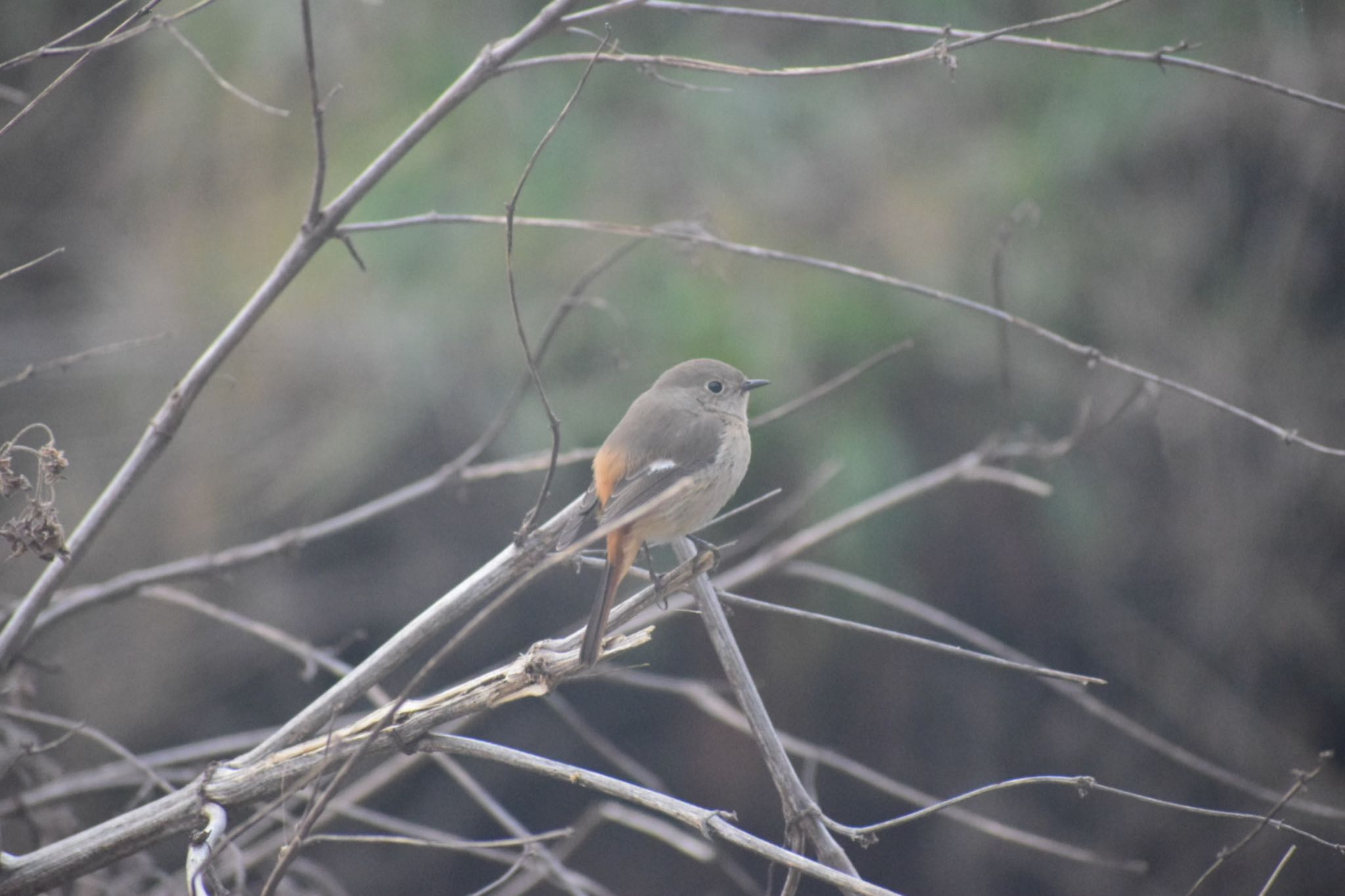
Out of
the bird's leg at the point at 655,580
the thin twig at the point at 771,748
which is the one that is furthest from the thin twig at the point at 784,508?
the thin twig at the point at 771,748

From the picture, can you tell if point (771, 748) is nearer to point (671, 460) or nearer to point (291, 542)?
point (671, 460)

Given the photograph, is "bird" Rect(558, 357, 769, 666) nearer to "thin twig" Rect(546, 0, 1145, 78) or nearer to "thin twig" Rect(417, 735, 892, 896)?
"thin twig" Rect(417, 735, 892, 896)

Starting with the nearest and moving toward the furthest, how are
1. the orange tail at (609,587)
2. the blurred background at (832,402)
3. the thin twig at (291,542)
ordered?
the orange tail at (609,587) → the thin twig at (291,542) → the blurred background at (832,402)

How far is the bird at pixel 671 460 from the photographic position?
274cm

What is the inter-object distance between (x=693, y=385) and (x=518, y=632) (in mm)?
2097

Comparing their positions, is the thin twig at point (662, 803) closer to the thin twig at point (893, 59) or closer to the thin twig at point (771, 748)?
the thin twig at point (771, 748)

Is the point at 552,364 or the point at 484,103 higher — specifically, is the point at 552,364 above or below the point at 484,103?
below

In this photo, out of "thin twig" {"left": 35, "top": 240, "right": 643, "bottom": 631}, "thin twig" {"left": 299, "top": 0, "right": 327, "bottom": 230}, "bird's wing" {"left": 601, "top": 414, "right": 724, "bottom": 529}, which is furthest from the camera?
"bird's wing" {"left": 601, "top": 414, "right": 724, "bottom": 529}

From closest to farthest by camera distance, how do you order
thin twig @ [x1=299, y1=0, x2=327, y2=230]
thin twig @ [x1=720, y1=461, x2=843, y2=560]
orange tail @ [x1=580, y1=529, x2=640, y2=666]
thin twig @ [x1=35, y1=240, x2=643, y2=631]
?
thin twig @ [x1=299, y1=0, x2=327, y2=230], orange tail @ [x1=580, y1=529, x2=640, y2=666], thin twig @ [x1=35, y1=240, x2=643, y2=631], thin twig @ [x1=720, y1=461, x2=843, y2=560]

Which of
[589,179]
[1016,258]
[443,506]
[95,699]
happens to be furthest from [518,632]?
[1016,258]

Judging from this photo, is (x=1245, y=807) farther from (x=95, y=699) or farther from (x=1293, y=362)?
(x=95, y=699)

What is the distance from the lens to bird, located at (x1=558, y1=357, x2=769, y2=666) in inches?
108

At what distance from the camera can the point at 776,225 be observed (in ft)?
16.7

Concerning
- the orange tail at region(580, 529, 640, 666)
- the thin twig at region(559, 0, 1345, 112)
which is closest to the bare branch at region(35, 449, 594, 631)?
the orange tail at region(580, 529, 640, 666)
